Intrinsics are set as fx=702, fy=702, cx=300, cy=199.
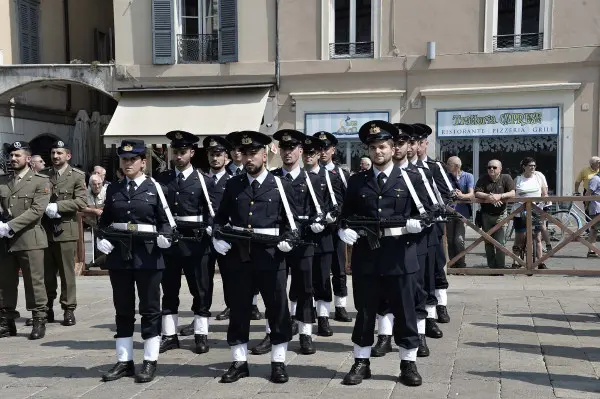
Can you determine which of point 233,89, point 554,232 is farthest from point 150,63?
point 554,232

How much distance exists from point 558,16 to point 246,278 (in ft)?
44.5

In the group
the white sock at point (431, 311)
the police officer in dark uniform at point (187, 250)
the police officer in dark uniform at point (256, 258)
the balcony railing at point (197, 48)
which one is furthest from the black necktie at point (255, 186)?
the balcony railing at point (197, 48)

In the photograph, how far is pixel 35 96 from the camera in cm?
2066

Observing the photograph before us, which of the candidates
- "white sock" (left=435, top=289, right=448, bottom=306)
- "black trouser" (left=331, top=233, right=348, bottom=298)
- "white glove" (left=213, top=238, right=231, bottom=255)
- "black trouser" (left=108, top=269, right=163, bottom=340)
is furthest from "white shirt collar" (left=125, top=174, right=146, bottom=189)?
"white sock" (left=435, top=289, right=448, bottom=306)

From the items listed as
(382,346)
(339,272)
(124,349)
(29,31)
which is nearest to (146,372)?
(124,349)

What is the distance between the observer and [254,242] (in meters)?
5.91

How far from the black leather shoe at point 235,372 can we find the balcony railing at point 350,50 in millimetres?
13106

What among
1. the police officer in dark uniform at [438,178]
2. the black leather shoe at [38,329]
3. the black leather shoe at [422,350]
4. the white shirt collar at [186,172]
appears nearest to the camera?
the black leather shoe at [422,350]

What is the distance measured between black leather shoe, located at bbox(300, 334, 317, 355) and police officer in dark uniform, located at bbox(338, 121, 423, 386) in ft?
3.31

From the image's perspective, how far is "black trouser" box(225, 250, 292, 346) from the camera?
5973 mm

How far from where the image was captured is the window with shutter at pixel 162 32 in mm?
18625

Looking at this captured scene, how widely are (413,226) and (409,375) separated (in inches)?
49.2

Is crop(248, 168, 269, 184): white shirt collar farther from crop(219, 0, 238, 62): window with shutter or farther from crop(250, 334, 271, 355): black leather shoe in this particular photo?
crop(219, 0, 238, 62): window with shutter

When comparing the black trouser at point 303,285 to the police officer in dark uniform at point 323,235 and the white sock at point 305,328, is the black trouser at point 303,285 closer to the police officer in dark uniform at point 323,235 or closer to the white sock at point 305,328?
the white sock at point 305,328
